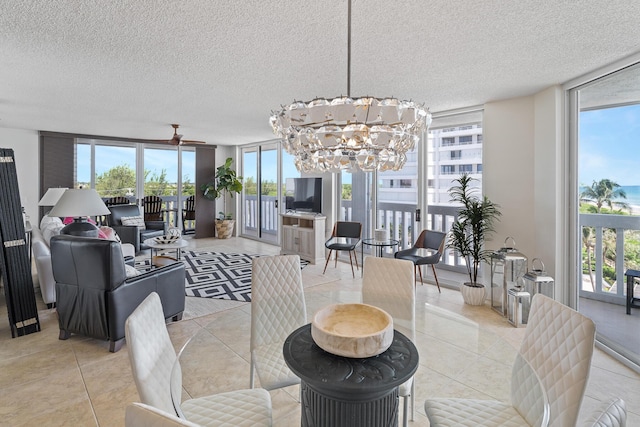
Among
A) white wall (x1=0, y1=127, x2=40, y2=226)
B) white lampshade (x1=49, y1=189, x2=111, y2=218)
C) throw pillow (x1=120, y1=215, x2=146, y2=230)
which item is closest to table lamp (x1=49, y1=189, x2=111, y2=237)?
white lampshade (x1=49, y1=189, x2=111, y2=218)

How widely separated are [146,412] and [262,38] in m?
2.33

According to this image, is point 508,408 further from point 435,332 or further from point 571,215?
point 571,215

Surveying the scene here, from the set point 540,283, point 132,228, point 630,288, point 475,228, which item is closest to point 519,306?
point 540,283

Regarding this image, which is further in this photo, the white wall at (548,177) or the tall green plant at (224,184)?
the tall green plant at (224,184)

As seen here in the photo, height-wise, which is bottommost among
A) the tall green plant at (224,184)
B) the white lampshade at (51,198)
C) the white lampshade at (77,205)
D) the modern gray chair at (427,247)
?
the modern gray chair at (427,247)

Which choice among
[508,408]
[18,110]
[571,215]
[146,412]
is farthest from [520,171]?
[18,110]

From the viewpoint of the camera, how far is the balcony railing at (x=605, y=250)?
8.77 feet

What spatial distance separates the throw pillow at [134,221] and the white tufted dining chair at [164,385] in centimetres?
542

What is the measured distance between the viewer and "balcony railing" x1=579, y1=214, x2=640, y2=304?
267 centimetres

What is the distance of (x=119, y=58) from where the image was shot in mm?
2660

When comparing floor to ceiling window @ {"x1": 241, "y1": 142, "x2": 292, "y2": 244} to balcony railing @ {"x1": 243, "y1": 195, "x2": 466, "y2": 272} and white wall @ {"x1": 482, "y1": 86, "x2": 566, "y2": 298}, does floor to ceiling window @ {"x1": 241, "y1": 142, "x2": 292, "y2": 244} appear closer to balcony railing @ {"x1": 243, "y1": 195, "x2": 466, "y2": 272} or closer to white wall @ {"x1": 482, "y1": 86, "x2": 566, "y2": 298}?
balcony railing @ {"x1": 243, "y1": 195, "x2": 466, "y2": 272}

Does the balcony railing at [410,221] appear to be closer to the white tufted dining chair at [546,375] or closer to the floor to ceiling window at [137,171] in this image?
the white tufted dining chair at [546,375]

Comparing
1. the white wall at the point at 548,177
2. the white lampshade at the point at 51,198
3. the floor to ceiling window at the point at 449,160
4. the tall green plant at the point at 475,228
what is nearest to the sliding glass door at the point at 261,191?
the floor to ceiling window at the point at 449,160

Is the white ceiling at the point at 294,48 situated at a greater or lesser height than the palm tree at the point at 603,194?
greater
